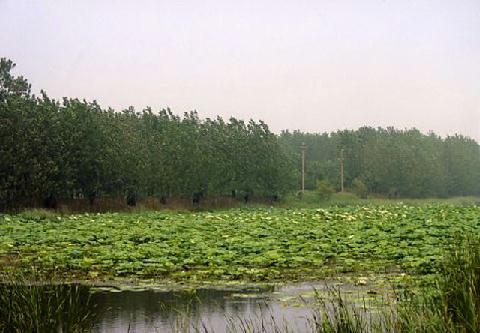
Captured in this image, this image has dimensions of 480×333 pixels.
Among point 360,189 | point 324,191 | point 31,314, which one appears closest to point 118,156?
point 324,191

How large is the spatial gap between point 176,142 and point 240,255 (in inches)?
1337

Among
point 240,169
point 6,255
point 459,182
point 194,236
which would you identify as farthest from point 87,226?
point 459,182

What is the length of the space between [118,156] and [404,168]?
4326 centimetres

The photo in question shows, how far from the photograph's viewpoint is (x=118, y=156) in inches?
1563

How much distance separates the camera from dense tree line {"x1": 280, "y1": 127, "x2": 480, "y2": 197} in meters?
74.1

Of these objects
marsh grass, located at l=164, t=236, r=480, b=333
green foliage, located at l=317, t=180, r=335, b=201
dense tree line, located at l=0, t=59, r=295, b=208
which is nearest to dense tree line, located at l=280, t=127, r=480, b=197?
green foliage, located at l=317, t=180, r=335, b=201

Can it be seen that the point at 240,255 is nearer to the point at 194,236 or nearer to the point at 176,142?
the point at 194,236

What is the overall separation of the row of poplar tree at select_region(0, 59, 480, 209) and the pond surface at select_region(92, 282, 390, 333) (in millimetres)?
25190

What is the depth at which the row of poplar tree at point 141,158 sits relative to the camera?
34750 millimetres

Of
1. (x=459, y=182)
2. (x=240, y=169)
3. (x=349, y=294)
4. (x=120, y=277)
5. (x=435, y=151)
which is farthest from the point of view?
(x=435, y=151)

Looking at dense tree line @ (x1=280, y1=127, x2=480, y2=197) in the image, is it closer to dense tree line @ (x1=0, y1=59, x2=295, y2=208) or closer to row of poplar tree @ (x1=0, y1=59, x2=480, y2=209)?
row of poplar tree @ (x1=0, y1=59, x2=480, y2=209)

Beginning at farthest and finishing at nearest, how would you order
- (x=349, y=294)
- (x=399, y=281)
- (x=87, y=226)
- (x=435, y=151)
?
(x=435, y=151) → (x=87, y=226) → (x=399, y=281) → (x=349, y=294)

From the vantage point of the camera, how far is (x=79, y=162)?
124 feet

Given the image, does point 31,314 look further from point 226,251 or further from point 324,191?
point 324,191
